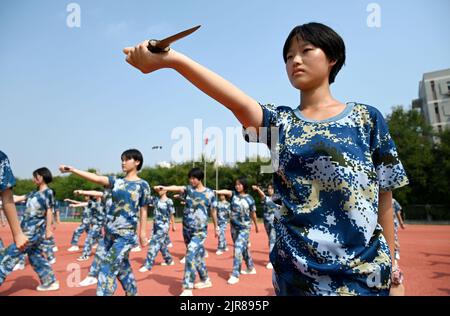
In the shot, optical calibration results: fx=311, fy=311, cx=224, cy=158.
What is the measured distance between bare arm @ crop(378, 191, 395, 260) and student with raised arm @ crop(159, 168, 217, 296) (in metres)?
4.75

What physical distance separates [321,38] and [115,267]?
4.25 metres

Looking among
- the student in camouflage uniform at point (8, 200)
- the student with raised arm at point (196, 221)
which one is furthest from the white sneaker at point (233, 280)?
the student in camouflage uniform at point (8, 200)

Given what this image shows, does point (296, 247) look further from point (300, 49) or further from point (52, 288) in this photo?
point (52, 288)

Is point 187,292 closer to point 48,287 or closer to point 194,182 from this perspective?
point 194,182

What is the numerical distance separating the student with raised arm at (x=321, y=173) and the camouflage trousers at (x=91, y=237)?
33.3ft

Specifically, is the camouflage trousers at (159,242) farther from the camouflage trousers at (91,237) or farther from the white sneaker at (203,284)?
the camouflage trousers at (91,237)

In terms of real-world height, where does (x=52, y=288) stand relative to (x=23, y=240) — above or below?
below

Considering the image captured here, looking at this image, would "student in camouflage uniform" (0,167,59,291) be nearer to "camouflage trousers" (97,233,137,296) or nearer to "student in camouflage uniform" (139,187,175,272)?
"camouflage trousers" (97,233,137,296)

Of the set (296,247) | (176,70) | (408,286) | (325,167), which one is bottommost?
(408,286)

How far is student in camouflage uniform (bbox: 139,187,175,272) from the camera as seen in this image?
8.20 meters

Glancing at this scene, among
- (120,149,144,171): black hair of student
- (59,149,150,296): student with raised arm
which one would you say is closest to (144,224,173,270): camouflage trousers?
(59,149,150,296): student with raised arm

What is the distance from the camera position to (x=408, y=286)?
19.7 feet
